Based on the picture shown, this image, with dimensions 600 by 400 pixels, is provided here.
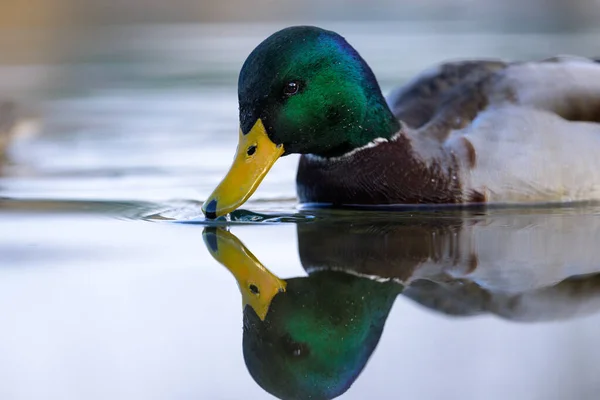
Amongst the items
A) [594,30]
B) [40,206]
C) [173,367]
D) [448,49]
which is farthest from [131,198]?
[594,30]

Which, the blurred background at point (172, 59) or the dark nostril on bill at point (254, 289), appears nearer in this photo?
the dark nostril on bill at point (254, 289)

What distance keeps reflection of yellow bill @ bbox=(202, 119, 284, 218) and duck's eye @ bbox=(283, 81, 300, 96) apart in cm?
16

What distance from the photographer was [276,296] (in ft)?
12.1

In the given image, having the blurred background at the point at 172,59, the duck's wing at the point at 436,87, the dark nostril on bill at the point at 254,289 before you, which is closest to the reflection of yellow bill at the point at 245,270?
the dark nostril on bill at the point at 254,289

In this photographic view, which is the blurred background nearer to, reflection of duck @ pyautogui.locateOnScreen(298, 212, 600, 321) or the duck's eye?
the duck's eye

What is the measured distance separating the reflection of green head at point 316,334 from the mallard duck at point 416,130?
40.8 inches

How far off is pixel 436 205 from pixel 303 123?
734 mm

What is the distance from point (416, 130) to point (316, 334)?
225 centimetres

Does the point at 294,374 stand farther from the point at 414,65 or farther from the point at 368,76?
the point at 414,65

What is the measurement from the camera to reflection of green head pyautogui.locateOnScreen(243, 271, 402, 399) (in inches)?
118

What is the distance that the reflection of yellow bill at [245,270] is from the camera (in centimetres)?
367

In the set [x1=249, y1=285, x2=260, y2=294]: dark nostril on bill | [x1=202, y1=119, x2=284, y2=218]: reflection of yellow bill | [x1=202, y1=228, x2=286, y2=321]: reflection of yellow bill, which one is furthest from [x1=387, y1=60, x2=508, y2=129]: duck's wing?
[x1=249, y1=285, x2=260, y2=294]: dark nostril on bill

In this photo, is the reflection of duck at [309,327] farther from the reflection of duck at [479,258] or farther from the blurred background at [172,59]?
the blurred background at [172,59]

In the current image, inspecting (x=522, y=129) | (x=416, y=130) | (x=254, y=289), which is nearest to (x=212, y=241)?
(x=254, y=289)
